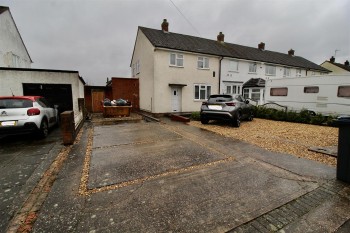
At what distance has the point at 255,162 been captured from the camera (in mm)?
4609

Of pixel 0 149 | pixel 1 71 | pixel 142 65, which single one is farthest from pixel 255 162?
pixel 142 65

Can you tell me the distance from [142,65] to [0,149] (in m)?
13.4

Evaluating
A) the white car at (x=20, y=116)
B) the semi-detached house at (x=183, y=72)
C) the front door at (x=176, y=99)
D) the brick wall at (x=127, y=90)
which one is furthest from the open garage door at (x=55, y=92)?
the front door at (x=176, y=99)

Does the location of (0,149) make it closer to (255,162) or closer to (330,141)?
(255,162)

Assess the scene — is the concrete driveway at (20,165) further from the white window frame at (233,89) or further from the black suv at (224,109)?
the white window frame at (233,89)

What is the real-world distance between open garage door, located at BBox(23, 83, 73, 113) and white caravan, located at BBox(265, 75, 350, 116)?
15621 millimetres

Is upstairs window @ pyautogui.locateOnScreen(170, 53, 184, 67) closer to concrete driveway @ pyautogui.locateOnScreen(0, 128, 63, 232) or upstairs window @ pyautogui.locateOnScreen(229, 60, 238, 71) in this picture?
upstairs window @ pyautogui.locateOnScreen(229, 60, 238, 71)

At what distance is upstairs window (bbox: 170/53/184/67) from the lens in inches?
597

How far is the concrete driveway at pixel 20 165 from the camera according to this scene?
2.81m

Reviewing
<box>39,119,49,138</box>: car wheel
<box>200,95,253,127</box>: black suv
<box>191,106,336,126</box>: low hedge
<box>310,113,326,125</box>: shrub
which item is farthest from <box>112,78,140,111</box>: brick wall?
<box>310,113,326,125</box>: shrub

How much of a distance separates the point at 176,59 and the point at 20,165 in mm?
13136

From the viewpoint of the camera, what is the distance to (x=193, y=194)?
307 cm

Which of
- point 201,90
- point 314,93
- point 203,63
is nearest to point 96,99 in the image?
point 201,90

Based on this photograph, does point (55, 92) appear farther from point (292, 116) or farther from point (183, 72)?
point (292, 116)
